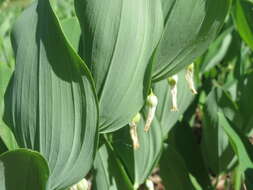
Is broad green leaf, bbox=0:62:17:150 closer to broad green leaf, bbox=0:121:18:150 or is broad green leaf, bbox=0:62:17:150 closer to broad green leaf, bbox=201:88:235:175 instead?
broad green leaf, bbox=0:121:18:150

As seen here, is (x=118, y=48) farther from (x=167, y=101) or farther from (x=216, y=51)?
(x=216, y=51)

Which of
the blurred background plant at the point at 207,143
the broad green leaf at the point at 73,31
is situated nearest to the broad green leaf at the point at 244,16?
the blurred background plant at the point at 207,143

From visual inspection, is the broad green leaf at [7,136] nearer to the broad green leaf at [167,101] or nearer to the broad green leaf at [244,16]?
the broad green leaf at [167,101]

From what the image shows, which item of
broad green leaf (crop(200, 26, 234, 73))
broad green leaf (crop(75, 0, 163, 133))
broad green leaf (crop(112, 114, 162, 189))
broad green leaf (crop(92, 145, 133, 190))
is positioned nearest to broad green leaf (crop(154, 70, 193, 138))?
broad green leaf (crop(112, 114, 162, 189))

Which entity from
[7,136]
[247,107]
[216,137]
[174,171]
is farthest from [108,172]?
[247,107]

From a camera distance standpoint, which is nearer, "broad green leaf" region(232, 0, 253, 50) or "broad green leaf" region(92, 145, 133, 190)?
"broad green leaf" region(92, 145, 133, 190)

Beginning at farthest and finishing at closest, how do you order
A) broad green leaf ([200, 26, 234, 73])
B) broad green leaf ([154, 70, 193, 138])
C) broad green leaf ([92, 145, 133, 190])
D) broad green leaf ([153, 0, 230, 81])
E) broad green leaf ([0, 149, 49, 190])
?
broad green leaf ([200, 26, 234, 73]) < broad green leaf ([154, 70, 193, 138]) < broad green leaf ([92, 145, 133, 190]) < broad green leaf ([153, 0, 230, 81]) < broad green leaf ([0, 149, 49, 190])

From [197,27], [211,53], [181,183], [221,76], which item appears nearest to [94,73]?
[197,27]
